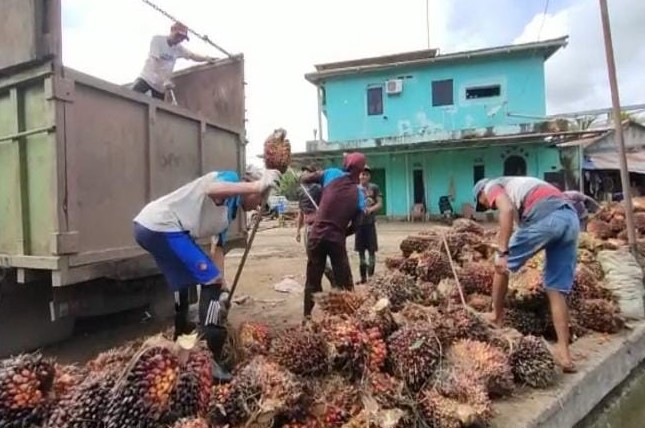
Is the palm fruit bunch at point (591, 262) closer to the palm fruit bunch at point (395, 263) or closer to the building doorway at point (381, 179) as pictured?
the palm fruit bunch at point (395, 263)

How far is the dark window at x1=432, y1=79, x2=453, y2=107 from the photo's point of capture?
21031 mm

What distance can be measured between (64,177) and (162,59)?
2799 millimetres

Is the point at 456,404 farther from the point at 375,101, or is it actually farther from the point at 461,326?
the point at 375,101

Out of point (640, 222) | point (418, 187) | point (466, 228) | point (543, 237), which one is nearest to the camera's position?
point (543, 237)

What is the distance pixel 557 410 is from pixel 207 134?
365 centimetres

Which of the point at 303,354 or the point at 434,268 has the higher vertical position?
the point at 434,268

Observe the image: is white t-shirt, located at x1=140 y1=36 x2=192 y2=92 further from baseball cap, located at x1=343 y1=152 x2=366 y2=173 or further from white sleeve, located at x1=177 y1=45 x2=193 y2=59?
baseball cap, located at x1=343 y1=152 x2=366 y2=173

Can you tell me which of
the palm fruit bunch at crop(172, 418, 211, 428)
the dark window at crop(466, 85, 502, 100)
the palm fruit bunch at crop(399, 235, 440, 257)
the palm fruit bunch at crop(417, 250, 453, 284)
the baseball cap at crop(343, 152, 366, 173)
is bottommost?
the palm fruit bunch at crop(172, 418, 211, 428)

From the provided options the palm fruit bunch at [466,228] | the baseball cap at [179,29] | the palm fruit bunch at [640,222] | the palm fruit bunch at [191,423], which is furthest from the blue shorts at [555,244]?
the palm fruit bunch at [640,222]

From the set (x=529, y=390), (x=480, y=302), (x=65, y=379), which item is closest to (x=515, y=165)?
(x=480, y=302)

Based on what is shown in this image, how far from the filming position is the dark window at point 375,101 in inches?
864

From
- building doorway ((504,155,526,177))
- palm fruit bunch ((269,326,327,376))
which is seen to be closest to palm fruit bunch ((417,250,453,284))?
palm fruit bunch ((269,326,327,376))

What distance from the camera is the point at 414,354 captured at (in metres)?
2.97

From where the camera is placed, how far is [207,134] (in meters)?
4.96
